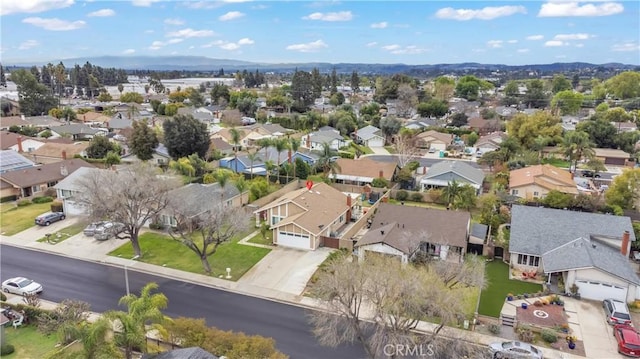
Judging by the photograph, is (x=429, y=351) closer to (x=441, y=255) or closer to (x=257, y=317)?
(x=257, y=317)

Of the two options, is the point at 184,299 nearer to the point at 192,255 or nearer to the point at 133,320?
the point at 192,255

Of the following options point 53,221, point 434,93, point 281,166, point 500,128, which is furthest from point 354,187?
point 434,93

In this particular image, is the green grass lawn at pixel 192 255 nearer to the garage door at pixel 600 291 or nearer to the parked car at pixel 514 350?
the parked car at pixel 514 350

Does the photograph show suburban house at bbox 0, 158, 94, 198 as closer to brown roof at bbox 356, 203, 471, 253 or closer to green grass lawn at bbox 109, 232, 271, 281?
green grass lawn at bbox 109, 232, 271, 281

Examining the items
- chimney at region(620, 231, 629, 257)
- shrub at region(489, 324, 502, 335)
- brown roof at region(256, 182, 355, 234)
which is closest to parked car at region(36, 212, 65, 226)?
brown roof at region(256, 182, 355, 234)

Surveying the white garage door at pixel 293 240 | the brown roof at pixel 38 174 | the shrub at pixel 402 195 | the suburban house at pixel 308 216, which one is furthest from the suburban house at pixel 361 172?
the brown roof at pixel 38 174

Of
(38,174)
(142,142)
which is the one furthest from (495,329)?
(142,142)
